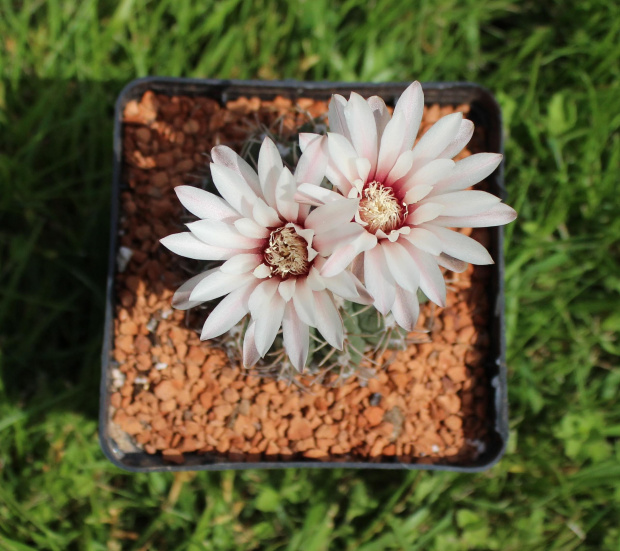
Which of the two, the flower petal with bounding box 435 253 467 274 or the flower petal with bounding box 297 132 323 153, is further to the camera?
the flower petal with bounding box 435 253 467 274

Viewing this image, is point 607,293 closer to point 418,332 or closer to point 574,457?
point 574,457

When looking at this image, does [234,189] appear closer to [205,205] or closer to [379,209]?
[205,205]

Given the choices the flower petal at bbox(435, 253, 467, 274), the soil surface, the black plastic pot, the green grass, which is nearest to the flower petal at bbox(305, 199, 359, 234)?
the flower petal at bbox(435, 253, 467, 274)

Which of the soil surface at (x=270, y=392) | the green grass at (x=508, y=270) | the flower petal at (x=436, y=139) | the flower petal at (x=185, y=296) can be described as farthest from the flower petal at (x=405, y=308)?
the green grass at (x=508, y=270)

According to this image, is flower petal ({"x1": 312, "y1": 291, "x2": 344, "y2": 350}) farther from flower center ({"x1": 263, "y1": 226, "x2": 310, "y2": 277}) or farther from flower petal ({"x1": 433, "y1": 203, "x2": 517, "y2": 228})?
flower petal ({"x1": 433, "y1": 203, "x2": 517, "y2": 228})

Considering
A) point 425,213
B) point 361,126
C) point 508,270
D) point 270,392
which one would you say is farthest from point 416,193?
point 508,270
